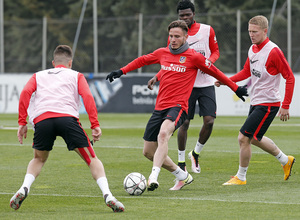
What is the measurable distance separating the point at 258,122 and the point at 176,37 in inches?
61.2

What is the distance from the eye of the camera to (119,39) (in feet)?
107

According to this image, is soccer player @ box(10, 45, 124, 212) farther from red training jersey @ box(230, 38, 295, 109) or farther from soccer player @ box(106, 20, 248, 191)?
red training jersey @ box(230, 38, 295, 109)

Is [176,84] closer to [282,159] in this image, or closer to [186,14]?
[282,159]

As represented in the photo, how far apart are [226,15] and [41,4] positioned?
22.9 metres

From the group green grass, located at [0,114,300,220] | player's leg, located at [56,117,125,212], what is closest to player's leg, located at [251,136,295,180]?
green grass, located at [0,114,300,220]

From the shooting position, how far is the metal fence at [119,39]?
27.8 meters

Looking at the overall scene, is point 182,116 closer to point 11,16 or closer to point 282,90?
point 282,90

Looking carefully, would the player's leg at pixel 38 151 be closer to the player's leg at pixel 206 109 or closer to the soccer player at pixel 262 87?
the soccer player at pixel 262 87

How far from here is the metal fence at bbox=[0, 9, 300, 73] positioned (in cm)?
2780

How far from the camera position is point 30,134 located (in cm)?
1828

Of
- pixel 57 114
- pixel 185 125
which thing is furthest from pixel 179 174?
pixel 57 114

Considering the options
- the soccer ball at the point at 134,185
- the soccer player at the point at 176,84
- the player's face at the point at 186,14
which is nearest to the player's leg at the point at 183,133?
the player's face at the point at 186,14

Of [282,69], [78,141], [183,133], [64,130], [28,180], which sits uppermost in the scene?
[282,69]

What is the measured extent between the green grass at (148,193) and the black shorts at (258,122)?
63 centimetres
